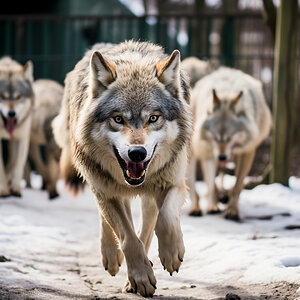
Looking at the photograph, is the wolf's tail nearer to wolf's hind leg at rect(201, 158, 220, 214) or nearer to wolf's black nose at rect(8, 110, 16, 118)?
wolf's hind leg at rect(201, 158, 220, 214)

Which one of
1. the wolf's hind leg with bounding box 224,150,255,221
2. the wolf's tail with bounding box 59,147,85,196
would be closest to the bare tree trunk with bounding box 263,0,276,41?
the wolf's hind leg with bounding box 224,150,255,221

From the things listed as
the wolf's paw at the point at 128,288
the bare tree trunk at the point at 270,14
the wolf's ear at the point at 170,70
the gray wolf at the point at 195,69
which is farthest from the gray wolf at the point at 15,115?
the wolf's ear at the point at 170,70

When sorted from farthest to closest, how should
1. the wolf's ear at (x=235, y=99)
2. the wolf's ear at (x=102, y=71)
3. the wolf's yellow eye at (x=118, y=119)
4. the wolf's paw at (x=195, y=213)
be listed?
the wolf's paw at (x=195, y=213)
the wolf's ear at (x=235, y=99)
the wolf's ear at (x=102, y=71)
the wolf's yellow eye at (x=118, y=119)

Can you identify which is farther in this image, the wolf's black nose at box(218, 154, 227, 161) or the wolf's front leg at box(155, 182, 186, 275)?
the wolf's black nose at box(218, 154, 227, 161)

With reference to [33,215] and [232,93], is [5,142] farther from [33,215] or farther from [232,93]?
[232,93]

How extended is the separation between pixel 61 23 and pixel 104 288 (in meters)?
9.18

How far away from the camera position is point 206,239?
5.48 m

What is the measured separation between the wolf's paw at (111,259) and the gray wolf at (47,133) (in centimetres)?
428

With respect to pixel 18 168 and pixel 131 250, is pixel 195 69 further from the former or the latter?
pixel 131 250

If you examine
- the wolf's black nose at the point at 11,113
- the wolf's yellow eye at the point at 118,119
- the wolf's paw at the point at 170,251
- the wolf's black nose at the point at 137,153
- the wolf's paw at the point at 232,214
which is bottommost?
the wolf's paw at the point at 232,214

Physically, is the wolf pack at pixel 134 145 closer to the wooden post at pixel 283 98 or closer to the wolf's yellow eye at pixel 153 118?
the wolf's yellow eye at pixel 153 118

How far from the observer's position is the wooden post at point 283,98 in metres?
8.07

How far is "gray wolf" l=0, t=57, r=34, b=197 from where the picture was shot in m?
7.98

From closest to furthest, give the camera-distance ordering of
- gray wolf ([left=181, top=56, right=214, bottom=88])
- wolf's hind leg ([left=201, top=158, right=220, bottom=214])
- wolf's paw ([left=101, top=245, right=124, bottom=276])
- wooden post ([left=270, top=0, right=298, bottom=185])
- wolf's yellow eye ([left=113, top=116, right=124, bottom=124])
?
wolf's yellow eye ([left=113, top=116, right=124, bottom=124]), wolf's paw ([left=101, top=245, right=124, bottom=276]), wolf's hind leg ([left=201, top=158, right=220, bottom=214]), wooden post ([left=270, top=0, right=298, bottom=185]), gray wolf ([left=181, top=56, right=214, bottom=88])
